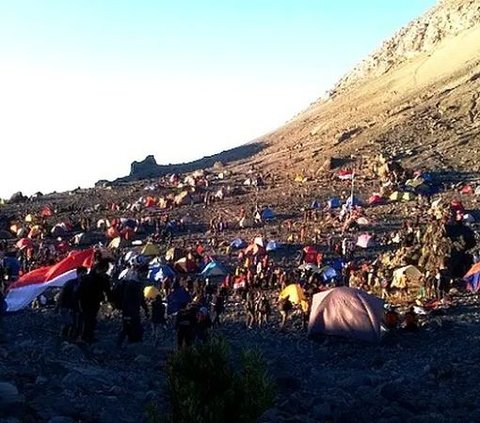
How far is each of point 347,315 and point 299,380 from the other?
6.50 m

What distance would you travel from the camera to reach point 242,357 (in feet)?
27.1

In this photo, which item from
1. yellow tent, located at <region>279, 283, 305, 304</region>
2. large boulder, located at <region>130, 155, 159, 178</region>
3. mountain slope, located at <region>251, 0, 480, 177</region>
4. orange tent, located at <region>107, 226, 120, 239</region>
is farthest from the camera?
large boulder, located at <region>130, 155, 159, 178</region>

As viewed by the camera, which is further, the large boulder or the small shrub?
the large boulder

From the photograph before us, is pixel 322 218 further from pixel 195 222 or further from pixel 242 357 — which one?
pixel 242 357

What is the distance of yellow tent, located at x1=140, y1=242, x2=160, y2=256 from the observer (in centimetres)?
3728

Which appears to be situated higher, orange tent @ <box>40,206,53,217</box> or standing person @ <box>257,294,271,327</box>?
orange tent @ <box>40,206,53,217</box>

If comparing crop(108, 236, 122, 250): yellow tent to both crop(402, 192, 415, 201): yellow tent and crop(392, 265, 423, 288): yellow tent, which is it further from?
crop(392, 265, 423, 288): yellow tent

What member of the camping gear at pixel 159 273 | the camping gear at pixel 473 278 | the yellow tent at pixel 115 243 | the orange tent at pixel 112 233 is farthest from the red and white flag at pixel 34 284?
the orange tent at pixel 112 233

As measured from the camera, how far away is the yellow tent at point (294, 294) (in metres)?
23.9

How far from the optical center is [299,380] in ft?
41.2

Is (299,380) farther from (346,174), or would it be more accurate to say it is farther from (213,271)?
(346,174)

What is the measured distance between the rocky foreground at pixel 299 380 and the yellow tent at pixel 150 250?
19.3m

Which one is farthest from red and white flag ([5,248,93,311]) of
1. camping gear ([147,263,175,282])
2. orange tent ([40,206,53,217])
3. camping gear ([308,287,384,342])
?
orange tent ([40,206,53,217])

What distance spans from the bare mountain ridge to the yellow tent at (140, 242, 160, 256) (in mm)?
22862
